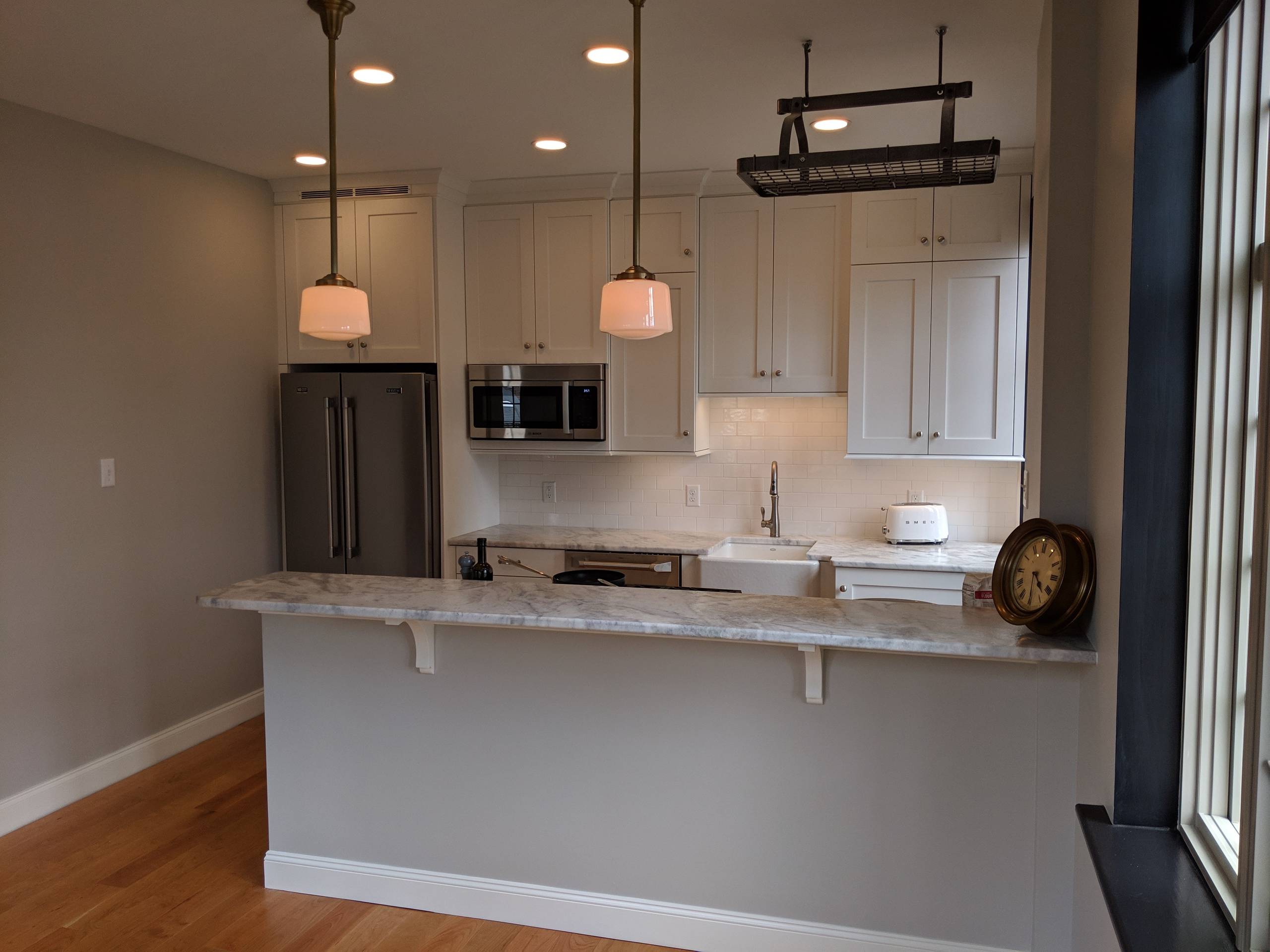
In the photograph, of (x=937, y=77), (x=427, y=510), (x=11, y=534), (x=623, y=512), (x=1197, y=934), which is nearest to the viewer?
(x=1197, y=934)

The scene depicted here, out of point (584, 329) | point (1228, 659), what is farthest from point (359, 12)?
point (1228, 659)

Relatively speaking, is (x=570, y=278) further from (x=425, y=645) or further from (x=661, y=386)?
(x=425, y=645)

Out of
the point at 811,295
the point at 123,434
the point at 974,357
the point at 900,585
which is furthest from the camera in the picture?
the point at 811,295

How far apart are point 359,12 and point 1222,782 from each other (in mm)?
2674

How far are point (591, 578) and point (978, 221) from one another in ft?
7.64

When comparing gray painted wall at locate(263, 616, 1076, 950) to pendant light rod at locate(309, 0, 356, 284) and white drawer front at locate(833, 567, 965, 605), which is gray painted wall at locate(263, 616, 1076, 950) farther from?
white drawer front at locate(833, 567, 965, 605)

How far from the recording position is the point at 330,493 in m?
4.39

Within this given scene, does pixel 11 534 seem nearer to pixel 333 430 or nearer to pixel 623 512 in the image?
pixel 333 430

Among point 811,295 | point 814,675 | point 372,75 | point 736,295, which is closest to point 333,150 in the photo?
point 372,75

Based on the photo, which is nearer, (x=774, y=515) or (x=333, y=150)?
(x=333, y=150)

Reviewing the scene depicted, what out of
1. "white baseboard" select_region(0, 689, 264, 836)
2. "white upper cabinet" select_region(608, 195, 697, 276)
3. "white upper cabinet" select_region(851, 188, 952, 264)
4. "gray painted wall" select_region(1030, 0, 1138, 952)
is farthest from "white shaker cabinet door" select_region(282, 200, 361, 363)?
"gray painted wall" select_region(1030, 0, 1138, 952)

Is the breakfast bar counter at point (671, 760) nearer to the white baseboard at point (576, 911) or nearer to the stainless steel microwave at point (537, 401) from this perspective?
the white baseboard at point (576, 911)

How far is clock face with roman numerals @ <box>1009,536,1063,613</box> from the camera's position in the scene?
2.07 m

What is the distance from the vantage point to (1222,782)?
1.57 m
